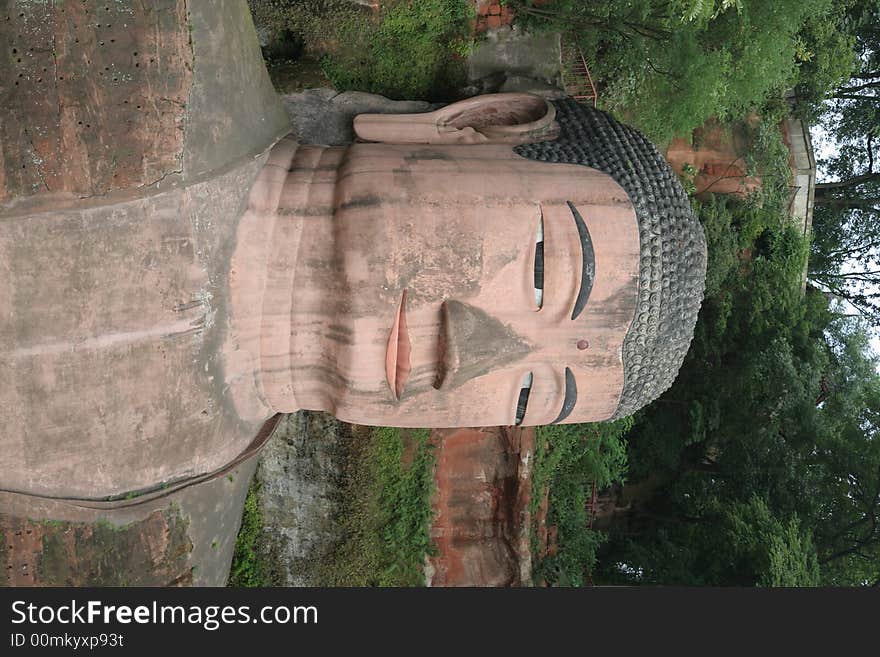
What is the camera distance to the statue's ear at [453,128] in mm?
4348

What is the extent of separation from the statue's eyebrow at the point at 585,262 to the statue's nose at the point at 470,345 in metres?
0.38

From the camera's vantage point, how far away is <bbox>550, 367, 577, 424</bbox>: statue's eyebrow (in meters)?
4.02

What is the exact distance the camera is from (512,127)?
438 centimetres

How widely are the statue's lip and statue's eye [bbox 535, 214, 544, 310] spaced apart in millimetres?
702

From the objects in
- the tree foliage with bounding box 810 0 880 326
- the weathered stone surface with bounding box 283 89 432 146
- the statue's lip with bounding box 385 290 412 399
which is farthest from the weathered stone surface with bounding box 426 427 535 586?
the tree foliage with bounding box 810 0 880 326

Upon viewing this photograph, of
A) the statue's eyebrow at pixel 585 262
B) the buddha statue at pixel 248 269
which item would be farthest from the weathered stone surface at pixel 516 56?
the statue's eyebrow at pixel 585 262

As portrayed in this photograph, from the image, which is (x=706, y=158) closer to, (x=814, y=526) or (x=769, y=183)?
(x=769, y=183)

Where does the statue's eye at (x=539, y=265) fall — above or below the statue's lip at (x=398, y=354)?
above

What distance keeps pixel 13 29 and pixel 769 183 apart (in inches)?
412

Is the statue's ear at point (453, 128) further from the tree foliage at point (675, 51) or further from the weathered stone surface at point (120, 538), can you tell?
the tree foliage at point (675, 51)

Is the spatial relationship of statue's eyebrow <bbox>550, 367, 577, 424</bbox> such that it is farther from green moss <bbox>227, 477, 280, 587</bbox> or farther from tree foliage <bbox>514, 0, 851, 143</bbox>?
tree foliage <bbox>514, 0, 851, 143</bbox>

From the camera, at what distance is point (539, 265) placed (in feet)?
12.6

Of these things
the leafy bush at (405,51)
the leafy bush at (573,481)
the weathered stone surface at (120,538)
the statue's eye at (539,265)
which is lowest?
the leafy bush at (573,481)

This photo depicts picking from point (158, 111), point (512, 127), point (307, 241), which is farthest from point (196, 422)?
point (512, 127)
